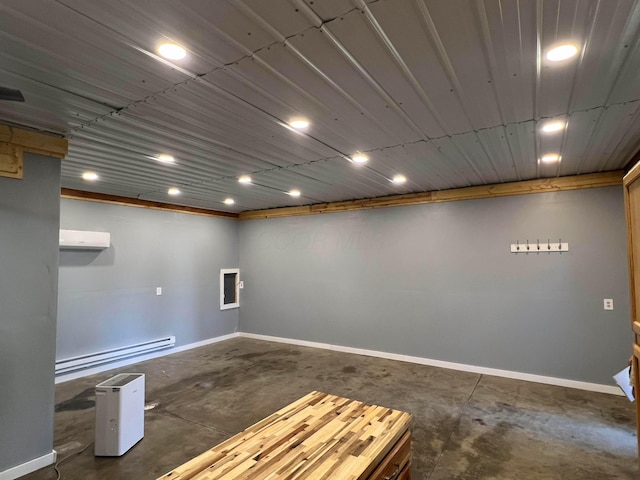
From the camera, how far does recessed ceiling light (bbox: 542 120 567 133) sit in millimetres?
2693

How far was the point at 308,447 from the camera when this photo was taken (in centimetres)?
156

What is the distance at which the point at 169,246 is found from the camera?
6.20m

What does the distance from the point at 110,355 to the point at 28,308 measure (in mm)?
2874

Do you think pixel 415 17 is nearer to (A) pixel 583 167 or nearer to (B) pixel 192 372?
(A) pixel 583 167

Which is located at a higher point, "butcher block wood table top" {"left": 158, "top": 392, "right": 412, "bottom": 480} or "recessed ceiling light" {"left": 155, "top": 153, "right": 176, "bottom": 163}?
"recessed ceiling light" {"left": 155, "top": 153, "right": 176, "bottom": 163}

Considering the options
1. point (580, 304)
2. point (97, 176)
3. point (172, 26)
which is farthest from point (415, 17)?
point (580, 304)

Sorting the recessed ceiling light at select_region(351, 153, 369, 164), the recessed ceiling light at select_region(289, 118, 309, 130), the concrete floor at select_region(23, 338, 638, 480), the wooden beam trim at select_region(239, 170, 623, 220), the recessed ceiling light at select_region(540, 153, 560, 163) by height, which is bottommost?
the concrete floor at select_region(23, 338, 638, 480)

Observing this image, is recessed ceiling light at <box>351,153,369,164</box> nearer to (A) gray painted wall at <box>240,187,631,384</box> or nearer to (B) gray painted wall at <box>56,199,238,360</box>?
(A) gray painted wall at <box>240,187,631,384</box>

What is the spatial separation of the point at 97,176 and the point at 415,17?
4161mm

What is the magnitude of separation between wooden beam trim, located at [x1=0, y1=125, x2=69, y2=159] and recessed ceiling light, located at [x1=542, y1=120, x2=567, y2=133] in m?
4.05

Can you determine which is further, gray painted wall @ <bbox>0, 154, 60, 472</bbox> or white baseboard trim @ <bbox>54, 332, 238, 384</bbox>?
white baseboard trim @ <bbox>54, 332, 238, 384</bbox>

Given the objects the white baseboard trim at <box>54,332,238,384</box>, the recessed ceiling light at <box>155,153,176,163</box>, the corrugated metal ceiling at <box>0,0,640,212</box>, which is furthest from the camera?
the white baseboard trim at <box>54,332,238,384</box>

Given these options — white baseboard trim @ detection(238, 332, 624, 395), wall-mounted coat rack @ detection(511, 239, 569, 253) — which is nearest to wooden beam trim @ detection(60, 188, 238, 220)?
white baseboard trim @ detection(238, 332, 624, 395)

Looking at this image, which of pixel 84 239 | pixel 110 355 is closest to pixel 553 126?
pixel 84 239
